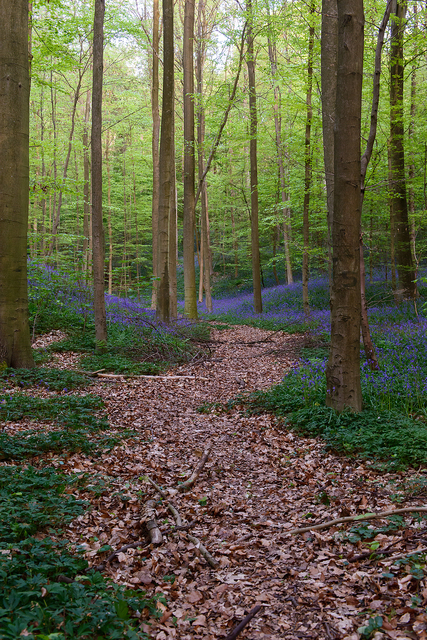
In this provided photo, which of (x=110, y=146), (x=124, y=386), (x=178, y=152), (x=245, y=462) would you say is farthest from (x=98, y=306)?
(x=110, y=146)

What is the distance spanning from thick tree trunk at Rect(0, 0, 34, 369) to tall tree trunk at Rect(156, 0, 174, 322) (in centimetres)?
462

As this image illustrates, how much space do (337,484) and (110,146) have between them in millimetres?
30367

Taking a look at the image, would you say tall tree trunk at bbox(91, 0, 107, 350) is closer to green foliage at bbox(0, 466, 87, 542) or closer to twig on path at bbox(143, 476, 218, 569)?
twig on path at bbox(143, 476, 218, 569)

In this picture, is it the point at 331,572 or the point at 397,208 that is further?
the point at 397,208

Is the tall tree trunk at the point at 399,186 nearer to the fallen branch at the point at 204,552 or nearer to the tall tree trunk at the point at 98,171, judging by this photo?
the tall tree trunk at the point at 98,171

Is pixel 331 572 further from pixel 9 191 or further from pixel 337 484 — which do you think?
pixel 9 191

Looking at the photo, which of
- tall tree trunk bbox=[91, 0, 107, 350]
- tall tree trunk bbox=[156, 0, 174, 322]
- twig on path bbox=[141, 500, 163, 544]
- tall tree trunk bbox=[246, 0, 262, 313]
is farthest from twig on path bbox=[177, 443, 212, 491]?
tall tree trunk bbox=[246, 0, 262, 313]

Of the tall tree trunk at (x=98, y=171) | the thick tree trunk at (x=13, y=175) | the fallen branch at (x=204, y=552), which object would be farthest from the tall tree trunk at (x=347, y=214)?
the tall tree trunk at (x=98, y=171)

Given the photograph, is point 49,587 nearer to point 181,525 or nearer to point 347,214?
point 181,525

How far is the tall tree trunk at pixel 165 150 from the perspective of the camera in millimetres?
10836

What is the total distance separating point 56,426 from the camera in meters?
4.96

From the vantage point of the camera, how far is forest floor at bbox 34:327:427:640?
A: 2312 millimetres

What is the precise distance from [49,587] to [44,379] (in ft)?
16.9

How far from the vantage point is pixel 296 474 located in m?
4.25
